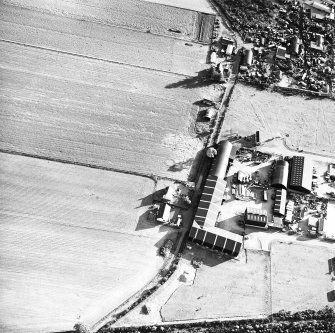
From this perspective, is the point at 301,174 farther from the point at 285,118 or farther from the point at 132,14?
the point at 132,14

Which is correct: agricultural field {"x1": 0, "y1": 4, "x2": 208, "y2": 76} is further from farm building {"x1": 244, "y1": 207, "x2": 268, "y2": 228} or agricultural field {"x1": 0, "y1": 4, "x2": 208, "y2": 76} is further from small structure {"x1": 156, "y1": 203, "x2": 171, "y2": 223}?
farm building {"x1": 244, "y1": 207, "x2": 268, "y2": 228}

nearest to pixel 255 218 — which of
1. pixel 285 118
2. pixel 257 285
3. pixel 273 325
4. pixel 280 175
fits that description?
pixel 280 175

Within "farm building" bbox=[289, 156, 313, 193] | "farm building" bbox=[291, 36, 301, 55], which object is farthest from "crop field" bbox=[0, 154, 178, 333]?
"farm building" bbox=[291, 36, 301, 55]

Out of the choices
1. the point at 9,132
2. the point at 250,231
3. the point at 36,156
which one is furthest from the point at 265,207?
the point at 9,132

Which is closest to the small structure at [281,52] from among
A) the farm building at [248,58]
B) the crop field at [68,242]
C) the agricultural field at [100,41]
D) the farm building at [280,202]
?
the farm building at [248,58]

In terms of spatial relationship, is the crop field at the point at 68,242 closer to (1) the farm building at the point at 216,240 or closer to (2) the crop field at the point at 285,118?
(1) the farm building at the point at 216,240

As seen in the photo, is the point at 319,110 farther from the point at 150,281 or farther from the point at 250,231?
the point at 150,281
